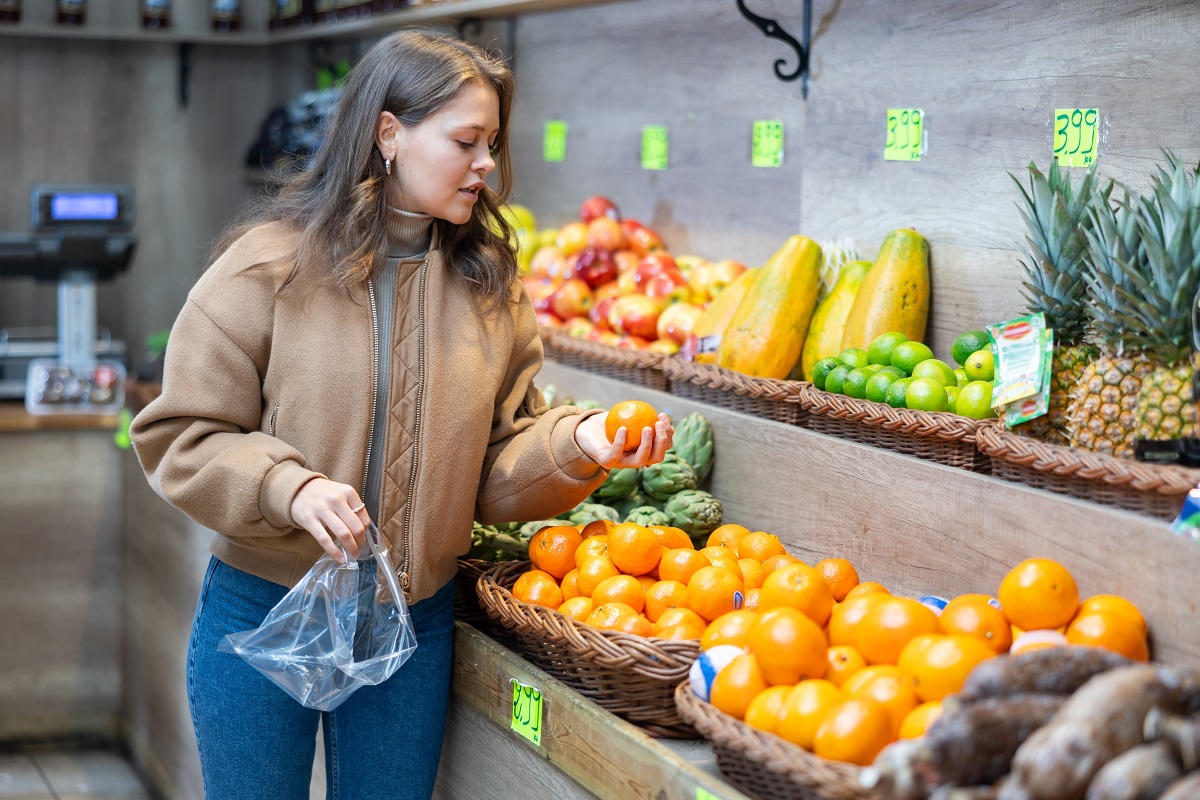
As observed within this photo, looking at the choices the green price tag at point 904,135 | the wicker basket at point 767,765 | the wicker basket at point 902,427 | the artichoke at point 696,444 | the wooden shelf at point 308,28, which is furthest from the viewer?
the wooden shelf at point 308,28

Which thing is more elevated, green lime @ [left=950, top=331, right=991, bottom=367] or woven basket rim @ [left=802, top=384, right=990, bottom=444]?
green lime @ [left=950, top=331, right=991, bottom=367]

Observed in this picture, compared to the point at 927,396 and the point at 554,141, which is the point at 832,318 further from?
the point at 554,141

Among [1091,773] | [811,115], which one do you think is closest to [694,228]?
[811,115]

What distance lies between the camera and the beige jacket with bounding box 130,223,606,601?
74.3 inches

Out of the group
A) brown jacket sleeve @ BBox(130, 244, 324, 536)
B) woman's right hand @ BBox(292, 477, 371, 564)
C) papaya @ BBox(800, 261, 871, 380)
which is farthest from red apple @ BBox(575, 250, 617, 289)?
woman's right hand @ BBox(292, 477, 371, 564)

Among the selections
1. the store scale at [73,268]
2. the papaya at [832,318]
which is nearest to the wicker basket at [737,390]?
the papaya at [832,318]

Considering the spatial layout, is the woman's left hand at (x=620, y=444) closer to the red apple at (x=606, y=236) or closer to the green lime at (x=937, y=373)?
the green lime at (x=937, y=373)

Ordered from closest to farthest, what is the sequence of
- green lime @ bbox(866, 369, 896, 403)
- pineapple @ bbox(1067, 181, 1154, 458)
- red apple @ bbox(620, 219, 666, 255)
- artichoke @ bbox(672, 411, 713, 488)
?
pineapple @ bbox(1067, 181, 1154, 458), green lime @ bbox(866, 369, 896, 403), artichoke @ bbox(672, 411, 713, 488), red apple @ bbox(620, 219, 666, 255)

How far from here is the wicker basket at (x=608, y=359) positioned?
2.85 metres

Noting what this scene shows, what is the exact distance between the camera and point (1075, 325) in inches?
75.4

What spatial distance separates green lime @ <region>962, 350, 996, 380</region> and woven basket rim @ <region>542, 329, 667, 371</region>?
811 millimetres

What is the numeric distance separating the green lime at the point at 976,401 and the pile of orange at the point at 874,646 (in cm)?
42

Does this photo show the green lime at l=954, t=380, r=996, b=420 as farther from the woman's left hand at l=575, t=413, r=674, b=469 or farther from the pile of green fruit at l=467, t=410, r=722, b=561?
the pile of green fruit at l=467, t=410, r=722, b=561

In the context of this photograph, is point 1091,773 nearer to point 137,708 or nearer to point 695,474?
point 695,474
